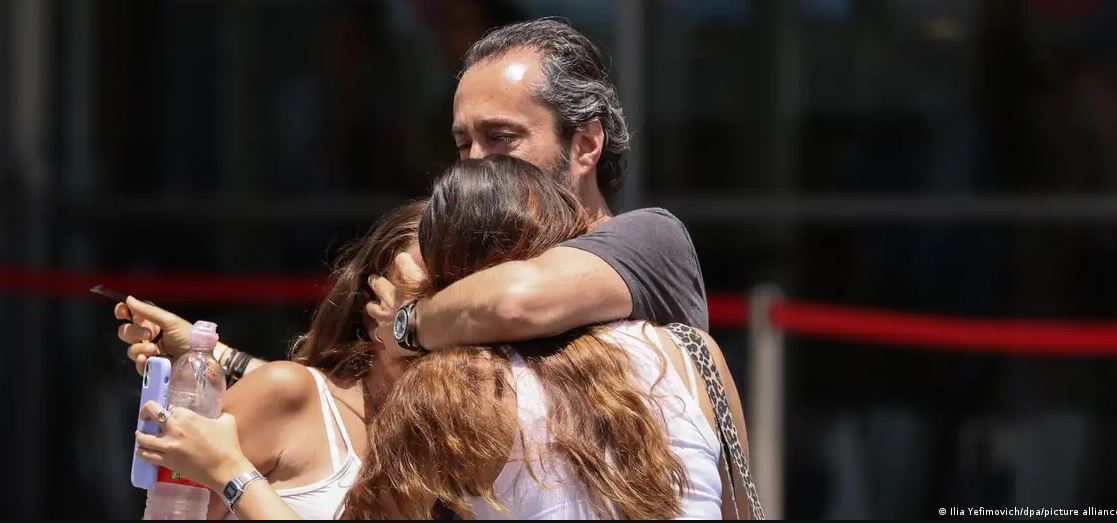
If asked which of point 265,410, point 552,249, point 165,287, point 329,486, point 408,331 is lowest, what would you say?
point 165,287

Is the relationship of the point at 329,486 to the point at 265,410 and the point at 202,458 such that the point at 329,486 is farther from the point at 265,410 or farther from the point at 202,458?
the point at 202,458

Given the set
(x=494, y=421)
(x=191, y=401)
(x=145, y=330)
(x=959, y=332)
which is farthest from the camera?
(x=959, y=332)

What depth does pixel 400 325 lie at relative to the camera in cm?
199

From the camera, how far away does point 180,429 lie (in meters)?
1.85

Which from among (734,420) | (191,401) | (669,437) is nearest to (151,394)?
(191,401)

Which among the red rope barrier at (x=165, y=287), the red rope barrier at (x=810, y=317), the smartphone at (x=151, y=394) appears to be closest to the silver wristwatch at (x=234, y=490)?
the smartphone at (x=151, y=394)

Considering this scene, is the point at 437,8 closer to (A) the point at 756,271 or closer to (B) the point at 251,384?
(A) the point at 756,271

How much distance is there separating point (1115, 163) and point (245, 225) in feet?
12.2

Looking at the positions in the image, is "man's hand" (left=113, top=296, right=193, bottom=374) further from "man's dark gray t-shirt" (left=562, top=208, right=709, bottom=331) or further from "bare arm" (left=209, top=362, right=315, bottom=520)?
"man's dark gray t-shirt" (left=562, top=208, right=709, bottom=331)

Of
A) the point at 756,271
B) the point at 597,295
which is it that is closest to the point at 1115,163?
the point at 756,271

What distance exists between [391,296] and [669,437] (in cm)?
49

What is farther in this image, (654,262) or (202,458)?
(654,262)

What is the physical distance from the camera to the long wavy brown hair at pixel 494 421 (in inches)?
71.8

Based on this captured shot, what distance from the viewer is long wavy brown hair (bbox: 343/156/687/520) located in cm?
182
